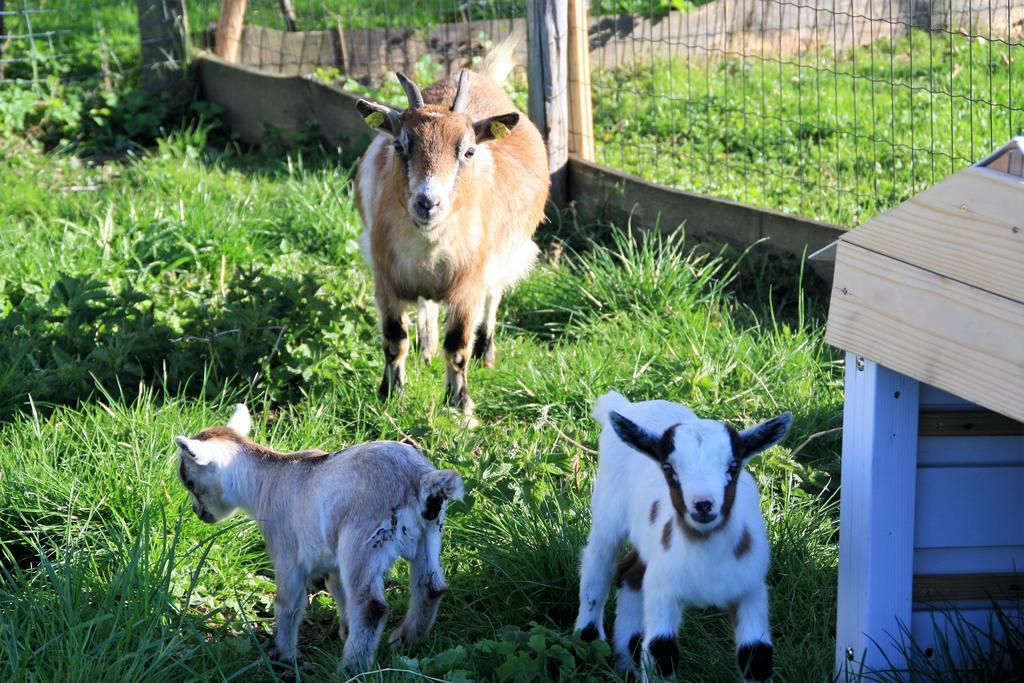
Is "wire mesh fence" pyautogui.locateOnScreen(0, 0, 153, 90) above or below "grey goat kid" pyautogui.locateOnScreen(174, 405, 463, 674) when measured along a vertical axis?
above

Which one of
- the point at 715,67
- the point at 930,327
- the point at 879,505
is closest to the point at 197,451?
the point at 879,505

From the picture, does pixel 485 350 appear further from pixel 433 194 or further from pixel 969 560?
pixel 969 560

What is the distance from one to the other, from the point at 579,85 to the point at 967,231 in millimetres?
4478

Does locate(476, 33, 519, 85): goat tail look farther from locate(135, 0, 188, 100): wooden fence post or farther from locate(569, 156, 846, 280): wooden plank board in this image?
locate(135, 0, 188, 100): wooden fence post

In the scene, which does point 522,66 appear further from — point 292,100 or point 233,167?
→ point 233,167

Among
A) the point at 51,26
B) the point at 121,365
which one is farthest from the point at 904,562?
the point at 51,26

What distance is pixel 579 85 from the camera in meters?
6.87

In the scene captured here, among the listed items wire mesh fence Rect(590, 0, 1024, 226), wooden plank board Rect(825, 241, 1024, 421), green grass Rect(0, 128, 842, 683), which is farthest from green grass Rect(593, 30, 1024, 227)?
wooden plank board Rect(825, 241, 1024, 421)

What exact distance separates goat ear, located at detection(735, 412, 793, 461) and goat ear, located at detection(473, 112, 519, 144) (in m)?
2.44

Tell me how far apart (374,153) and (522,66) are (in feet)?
11.5

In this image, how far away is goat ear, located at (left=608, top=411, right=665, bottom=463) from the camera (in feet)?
9.36

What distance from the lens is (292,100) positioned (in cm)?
844

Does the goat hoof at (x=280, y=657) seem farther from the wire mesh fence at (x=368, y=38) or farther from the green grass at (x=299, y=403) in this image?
the wire mesh fence at (x=368, y=38)

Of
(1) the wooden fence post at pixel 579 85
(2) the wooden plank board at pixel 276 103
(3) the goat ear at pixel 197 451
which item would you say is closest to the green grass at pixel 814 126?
(1) the wooden fence post at pixel 579 85
